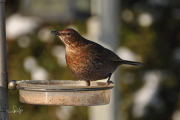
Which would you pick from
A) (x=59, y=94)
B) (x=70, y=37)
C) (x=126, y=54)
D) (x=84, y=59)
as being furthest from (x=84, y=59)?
(x=126, y=54)

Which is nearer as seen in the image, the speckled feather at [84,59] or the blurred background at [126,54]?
the speckled feather at [84,59]

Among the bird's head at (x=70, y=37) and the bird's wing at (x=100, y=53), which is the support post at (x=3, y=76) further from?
the bird's wing at (x=100, y=53)

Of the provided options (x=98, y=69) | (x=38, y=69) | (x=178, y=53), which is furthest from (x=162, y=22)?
(x=98, y=69)

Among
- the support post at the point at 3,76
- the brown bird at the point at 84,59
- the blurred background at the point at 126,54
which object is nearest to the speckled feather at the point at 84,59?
the brown bird at the point at 84,59

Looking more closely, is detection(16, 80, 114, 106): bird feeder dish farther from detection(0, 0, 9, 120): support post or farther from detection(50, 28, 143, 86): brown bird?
detection(50, 28, 143, 86): brown bird

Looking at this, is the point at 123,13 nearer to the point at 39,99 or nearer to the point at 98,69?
the point at 98,69

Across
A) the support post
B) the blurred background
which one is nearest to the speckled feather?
the support post
